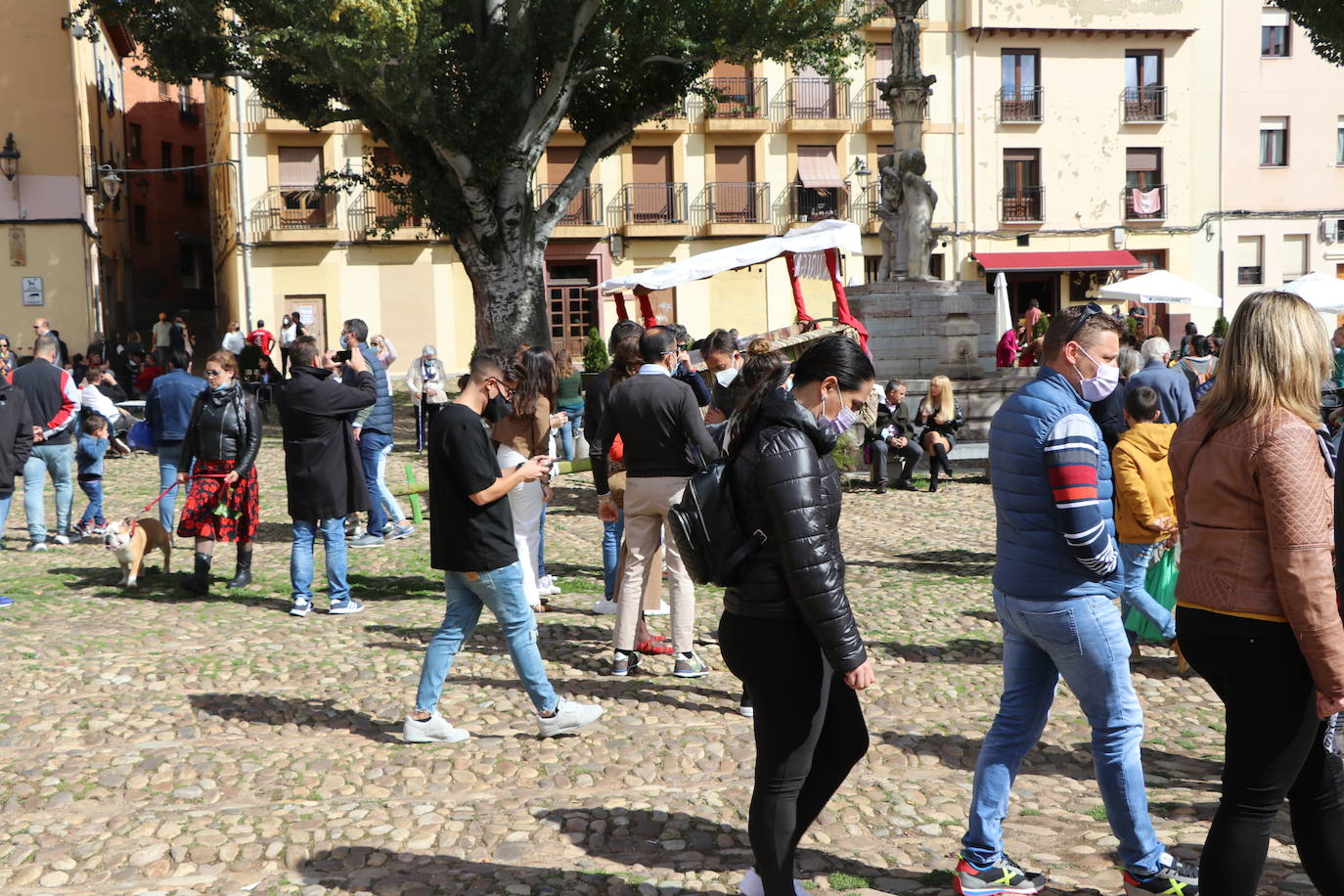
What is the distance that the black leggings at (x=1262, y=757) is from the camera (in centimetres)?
335

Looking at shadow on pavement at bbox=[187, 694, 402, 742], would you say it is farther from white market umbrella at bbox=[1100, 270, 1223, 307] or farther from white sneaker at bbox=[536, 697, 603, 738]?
white market umbrella at bbox=[1100, 270, 1223, 307]

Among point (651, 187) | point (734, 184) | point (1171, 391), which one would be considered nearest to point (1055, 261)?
point (734, 184)

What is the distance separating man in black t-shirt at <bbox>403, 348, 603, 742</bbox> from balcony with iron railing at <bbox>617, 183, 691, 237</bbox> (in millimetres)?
31048

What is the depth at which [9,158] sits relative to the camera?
2769cm

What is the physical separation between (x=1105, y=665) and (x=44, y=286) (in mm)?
29257

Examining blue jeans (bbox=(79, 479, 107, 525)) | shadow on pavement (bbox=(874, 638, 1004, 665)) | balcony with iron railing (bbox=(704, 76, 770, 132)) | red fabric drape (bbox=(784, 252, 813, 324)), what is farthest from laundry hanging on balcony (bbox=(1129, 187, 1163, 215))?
shadow on pavement (bbox=(874, 638, 1004, 665))

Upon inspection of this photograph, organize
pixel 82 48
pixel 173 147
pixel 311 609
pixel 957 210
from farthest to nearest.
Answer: pixel 173 147
pixel 957 210
pixel 82 48
pixel 311 609

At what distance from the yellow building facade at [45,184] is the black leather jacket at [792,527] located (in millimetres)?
27962

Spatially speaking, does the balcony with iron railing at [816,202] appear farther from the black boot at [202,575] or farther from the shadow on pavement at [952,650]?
the shadow on pavement at [952,650]

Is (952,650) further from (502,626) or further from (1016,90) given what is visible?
(1016,90)

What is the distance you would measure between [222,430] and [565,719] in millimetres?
4385

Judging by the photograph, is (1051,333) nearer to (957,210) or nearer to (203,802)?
(203,802)

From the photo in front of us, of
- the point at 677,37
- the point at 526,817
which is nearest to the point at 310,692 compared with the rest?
the point at 526,817

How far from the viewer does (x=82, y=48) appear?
31000 mm
